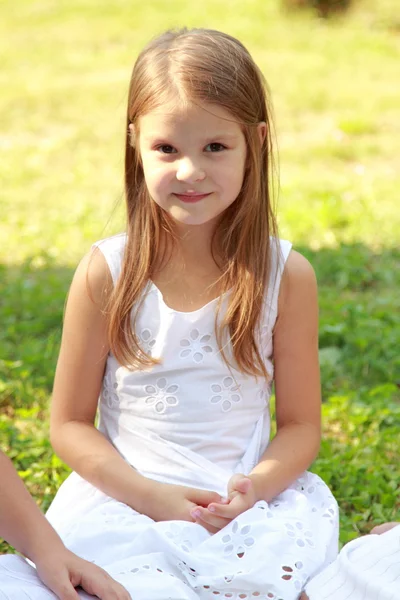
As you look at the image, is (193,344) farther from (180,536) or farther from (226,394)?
(180,536)

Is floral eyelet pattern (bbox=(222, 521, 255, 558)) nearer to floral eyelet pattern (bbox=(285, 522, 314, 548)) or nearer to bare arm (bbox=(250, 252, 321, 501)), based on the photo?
floral eyelet pattern (bbox=(285, 522, 314, 548))

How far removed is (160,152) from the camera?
2336 mm

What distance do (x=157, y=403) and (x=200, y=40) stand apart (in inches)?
34.8

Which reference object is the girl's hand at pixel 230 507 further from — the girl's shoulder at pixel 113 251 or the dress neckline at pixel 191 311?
the girl's shoulder at pixel 113 251

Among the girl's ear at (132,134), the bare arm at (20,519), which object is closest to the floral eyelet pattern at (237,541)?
the bare arm at (20,519)

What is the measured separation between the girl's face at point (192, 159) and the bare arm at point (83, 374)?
281 mm

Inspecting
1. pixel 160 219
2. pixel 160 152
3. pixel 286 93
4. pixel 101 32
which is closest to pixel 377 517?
pixel 160 219

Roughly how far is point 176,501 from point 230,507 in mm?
135

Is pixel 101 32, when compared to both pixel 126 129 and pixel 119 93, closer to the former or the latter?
pixel 119 93

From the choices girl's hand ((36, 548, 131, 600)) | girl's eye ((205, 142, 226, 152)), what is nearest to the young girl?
girl's eye ((205, 142, 226, 152))

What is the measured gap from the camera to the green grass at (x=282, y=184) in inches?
138

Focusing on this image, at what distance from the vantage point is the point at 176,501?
2.28 metres

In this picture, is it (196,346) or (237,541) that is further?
(196,346)

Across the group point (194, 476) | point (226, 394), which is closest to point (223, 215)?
point (226, 394)
